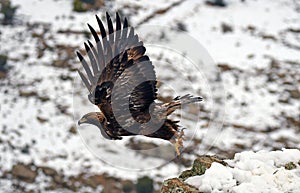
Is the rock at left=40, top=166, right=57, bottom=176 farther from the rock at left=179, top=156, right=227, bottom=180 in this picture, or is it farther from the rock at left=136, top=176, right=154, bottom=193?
the rock at left=179, top=156, right=227, bottom=180

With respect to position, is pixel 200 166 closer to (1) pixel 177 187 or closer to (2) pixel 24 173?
(1) pixel 177 187

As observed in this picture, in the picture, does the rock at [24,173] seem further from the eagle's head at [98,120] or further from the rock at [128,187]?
the eagle's head at [98,120]

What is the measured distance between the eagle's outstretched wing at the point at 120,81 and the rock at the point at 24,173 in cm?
1624

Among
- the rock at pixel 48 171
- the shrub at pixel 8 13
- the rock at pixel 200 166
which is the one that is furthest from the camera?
the shrub at pixel 8 13

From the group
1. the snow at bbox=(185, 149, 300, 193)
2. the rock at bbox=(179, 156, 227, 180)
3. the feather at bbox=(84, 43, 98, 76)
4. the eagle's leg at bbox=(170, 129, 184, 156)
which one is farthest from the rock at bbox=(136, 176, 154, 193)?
the snow at bbox=(185, 149, 300, 193)

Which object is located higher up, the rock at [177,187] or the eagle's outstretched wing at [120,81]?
the eagle's outstretched wing at [120,81]

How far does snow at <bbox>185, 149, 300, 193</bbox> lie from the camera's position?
580cm

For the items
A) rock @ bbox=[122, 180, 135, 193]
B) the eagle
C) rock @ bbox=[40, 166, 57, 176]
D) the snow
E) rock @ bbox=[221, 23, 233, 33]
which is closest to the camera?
the snow

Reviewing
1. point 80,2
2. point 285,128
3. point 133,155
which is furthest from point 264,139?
point 80,2

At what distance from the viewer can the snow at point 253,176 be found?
5.80m

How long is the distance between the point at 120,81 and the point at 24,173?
16973 mm

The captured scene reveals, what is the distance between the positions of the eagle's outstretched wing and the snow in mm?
1160

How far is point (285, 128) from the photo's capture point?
25594 millimetres

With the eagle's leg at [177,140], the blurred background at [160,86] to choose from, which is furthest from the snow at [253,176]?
the blurred background at [160,86]
